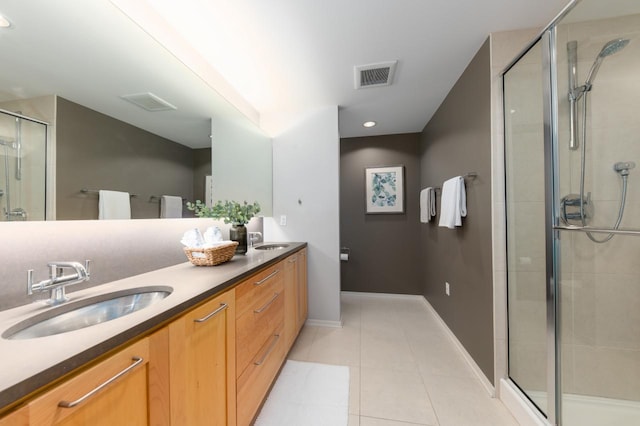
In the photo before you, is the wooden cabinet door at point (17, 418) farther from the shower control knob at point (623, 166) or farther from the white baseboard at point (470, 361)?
the shower control knob at point (623, 166)

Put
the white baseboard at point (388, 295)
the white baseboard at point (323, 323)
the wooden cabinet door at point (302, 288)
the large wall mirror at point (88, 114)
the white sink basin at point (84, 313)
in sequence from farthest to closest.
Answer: the white baseboard at point (388, 295) < the white baseboard at point (323, 323) < the wooden cabinet door at point (302, 288) < the large wall mirror at point (88, 114) < the white sink basin at point (84, 313)

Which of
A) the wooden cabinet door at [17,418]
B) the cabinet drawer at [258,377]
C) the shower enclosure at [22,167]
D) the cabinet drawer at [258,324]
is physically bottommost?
the cabinet drawer at [258,377]

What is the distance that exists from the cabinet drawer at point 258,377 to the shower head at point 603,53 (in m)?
2.48

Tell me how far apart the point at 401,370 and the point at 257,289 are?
4.44ft

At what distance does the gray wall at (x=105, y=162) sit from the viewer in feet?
3.09

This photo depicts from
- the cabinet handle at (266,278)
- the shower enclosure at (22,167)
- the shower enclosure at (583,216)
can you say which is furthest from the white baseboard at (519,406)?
the shower enclosure at (22,167)

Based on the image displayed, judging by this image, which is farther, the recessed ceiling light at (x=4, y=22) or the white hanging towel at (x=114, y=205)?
the white hanging towel at (x=114, y=205)

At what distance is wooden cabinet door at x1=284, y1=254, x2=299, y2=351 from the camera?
1888 mm

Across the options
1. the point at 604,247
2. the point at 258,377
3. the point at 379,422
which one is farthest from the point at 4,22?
the point at 604,247

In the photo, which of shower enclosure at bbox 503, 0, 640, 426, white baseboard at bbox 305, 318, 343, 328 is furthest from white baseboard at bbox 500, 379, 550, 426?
white baseboard at bbox 305, 318, 343, 328

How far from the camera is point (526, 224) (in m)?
1.50

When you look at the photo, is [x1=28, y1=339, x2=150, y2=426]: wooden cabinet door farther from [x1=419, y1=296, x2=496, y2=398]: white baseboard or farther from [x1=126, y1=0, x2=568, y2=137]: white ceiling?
[x1=419, y1=296, x2=496, y2=398]: white baseboard

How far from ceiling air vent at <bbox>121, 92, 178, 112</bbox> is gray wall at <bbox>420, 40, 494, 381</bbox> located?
6.88ft

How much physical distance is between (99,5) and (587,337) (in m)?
3.09
